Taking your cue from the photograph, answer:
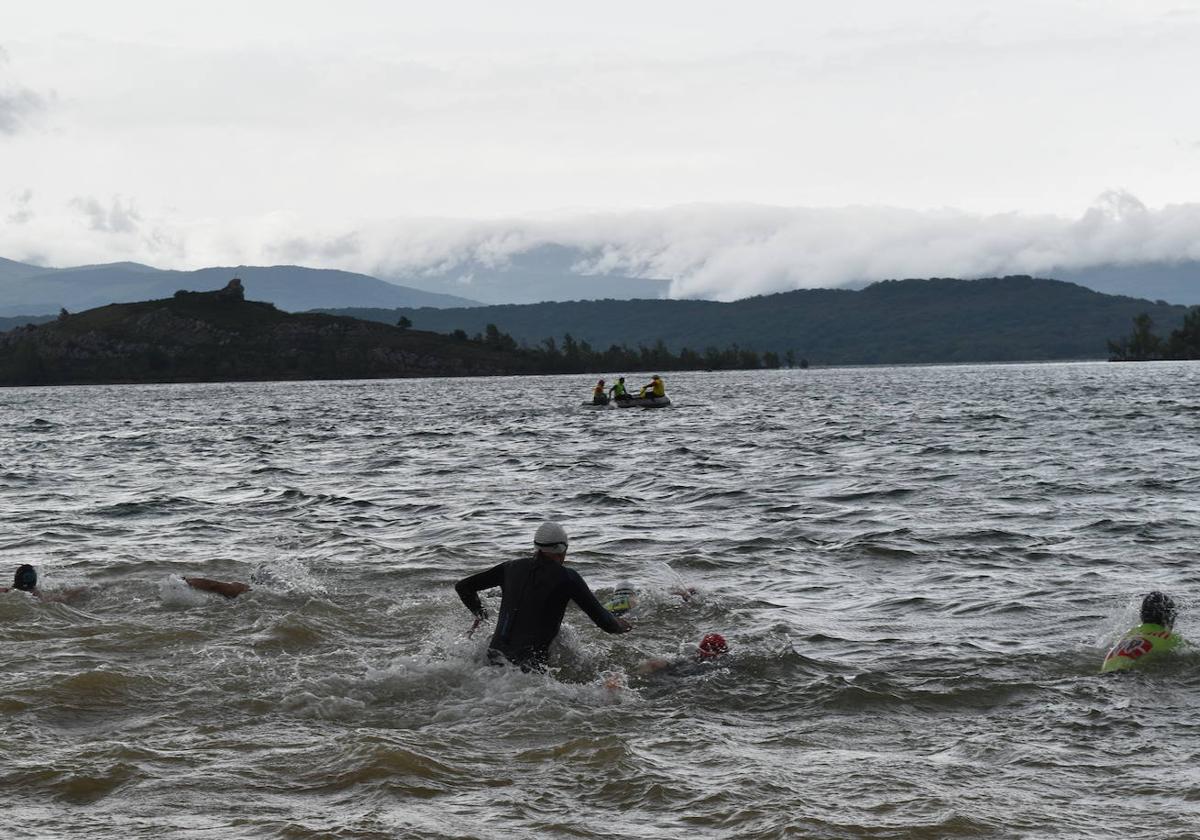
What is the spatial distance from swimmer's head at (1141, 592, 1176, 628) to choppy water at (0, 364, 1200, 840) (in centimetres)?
45

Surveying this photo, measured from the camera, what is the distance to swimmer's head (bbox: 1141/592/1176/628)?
13047 millimetres

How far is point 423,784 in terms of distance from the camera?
9320mm

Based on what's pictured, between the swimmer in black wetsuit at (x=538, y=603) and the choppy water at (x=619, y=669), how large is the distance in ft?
1.18

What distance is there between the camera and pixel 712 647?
1333 centimetres

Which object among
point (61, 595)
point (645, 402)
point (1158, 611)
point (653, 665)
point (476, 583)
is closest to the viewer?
point (653, 665)

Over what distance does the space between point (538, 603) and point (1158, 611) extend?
6.42 metres

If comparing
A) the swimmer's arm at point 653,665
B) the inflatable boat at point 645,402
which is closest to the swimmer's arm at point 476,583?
the swimmer's arm at point 653,665

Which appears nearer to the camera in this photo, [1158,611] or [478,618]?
[1158,611]

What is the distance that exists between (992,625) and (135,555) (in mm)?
13743

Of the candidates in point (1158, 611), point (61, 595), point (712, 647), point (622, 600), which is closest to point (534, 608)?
point (712, 647)

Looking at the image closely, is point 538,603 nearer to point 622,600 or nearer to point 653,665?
point 653,665

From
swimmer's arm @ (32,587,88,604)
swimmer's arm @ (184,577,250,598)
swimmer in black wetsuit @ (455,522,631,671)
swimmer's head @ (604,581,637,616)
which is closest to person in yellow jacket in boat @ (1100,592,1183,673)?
swimmer in black wetsuit @ (455,522,631,671)

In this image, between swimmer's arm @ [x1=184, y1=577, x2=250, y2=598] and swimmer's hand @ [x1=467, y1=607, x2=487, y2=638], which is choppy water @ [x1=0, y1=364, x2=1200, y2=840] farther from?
swimmer's hand @ [x1=467, y1=607, x2=487, y2=638]

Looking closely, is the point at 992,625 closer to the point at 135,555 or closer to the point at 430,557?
the point at 430,557
